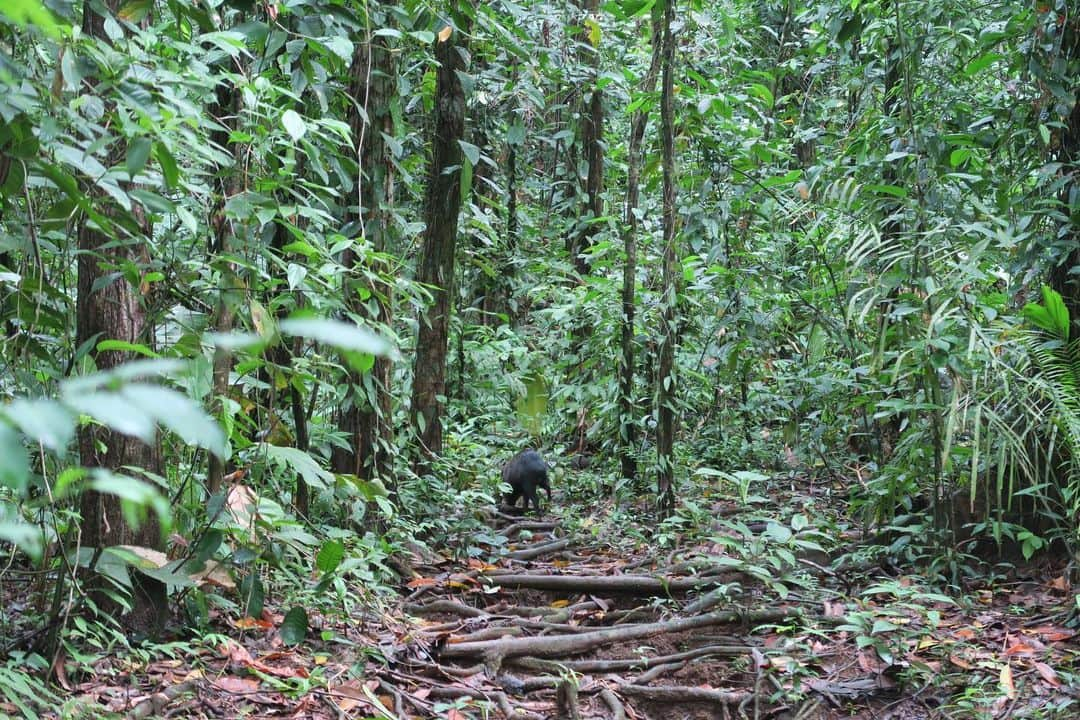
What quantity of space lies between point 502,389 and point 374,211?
3112 mm

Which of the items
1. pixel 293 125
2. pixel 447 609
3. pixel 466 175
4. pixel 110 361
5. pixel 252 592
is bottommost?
pixel 447 609

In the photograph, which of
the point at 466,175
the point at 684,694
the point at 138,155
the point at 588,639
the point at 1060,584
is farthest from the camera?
the point at 466,175

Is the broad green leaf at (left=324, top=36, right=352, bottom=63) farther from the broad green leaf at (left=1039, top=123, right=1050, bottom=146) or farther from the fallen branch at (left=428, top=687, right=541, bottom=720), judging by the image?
the broad green leaf at (left=1039, top=123, right=1050, bottom=146)

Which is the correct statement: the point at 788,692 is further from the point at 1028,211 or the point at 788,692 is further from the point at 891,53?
the point at 891,53

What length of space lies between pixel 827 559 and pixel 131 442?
12.0ft

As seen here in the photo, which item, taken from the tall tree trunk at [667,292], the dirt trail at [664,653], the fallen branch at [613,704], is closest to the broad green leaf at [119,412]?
the dirt trail at [664,653]

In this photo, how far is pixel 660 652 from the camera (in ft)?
14.4

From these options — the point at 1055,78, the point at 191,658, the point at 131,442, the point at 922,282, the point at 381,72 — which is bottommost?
the point at 191,658

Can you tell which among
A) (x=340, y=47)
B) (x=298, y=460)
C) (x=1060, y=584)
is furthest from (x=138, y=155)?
(x=1060, y=584)

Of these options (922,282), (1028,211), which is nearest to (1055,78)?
(1028,211)

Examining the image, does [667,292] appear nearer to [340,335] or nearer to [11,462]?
[340,335]

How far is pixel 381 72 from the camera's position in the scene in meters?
4.96

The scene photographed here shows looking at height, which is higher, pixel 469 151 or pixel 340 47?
pixel 469 151

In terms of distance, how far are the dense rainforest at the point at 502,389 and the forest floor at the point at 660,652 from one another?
0.06ft
